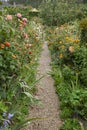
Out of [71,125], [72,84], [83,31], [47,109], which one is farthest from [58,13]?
[71,125]

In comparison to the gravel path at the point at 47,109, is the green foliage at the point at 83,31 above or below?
above

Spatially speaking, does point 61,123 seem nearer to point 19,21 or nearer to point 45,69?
point 19,21

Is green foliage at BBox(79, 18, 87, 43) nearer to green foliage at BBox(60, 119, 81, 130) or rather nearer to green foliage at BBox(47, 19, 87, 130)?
green foliage at BBox(47, 19, 87, 130)

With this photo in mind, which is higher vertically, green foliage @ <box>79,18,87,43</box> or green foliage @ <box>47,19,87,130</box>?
green foliage @ <box>79,18,87,43</box>

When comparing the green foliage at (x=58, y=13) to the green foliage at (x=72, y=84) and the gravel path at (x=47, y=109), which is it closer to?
the green foliage at (x=72, y=84)

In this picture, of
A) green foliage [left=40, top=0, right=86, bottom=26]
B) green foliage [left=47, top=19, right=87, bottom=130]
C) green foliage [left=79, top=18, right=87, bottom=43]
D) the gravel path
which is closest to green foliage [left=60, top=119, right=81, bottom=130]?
green foliage [left=47, top=19, right=87, bottom=130]

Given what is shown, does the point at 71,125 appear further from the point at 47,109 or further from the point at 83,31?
the point at 83,31

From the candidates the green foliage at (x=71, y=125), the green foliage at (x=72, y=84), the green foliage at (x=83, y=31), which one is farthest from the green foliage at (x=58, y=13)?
the green foliage at (x=71, y=125)

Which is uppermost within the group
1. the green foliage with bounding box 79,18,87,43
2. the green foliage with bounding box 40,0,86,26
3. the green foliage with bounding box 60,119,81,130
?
the green foliage with bounding box 79,18,87,43

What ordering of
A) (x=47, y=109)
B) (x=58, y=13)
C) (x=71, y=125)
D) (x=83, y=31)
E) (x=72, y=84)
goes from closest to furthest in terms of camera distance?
(x=71, y=125)
(x=47, y=109)
(x=72, y=84)
(x=83, y=31)
(x=58, y=13)

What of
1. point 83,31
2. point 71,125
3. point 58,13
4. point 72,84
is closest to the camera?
point 71,125

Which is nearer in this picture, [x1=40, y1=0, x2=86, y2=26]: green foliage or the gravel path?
the gravel path

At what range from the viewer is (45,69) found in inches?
305

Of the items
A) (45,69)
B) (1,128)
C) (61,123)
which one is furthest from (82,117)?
(45,69)
